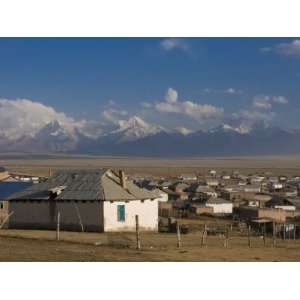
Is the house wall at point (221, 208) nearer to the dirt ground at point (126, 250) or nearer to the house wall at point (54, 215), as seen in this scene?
the house wall at point (54, 215)

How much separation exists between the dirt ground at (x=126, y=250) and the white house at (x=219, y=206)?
2575 cm

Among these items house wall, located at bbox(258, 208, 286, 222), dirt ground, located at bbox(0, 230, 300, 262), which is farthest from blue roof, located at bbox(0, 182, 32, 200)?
house wall, located at bbox(258, 208, 286, 222)

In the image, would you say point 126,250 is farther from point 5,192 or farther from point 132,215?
point 5,192

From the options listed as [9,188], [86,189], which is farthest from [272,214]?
[86,189]

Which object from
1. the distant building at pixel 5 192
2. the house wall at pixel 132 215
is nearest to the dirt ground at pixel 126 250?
the house wall at pixel 132 215

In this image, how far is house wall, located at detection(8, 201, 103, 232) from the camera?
2967 cm

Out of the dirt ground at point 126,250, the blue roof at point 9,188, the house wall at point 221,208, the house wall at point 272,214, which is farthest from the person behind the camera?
the house wall at point 221,208

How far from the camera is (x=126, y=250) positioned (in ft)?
68.3

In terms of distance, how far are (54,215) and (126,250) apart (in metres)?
10.5

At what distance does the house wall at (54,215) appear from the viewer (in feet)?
97.3

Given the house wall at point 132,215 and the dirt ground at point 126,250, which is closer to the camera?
the dirt ground at point 126,250

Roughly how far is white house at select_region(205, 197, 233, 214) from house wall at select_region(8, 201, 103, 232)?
900 inches

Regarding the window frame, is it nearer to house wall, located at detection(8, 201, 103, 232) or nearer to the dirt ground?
house wall, located at detection(8, 201, 103, 232)

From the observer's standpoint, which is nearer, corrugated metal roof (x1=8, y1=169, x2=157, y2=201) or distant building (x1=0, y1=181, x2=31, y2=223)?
corrugated metal roof (x1=8, y1=169, x2=157, y2=201)
